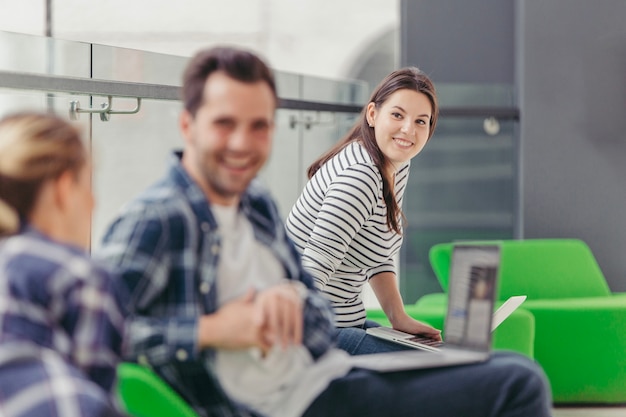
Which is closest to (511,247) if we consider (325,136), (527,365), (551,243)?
(551,243)

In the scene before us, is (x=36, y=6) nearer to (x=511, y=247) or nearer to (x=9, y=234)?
(x=511, y=247)

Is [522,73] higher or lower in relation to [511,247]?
higher

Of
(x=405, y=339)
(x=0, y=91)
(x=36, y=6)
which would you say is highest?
(x=36, y=6)

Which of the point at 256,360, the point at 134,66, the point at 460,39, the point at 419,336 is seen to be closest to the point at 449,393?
the point at 256,360

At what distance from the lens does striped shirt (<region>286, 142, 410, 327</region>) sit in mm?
2557

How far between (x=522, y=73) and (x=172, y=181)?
4.16 m

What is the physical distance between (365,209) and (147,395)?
99 cm

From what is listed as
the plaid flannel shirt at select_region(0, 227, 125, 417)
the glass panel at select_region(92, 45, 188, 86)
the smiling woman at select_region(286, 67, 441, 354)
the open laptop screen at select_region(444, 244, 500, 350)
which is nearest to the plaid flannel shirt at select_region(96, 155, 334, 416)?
the plaid flannel shirt at select_region(0, 227, 125, 417)

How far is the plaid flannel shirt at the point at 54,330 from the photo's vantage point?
1.38 meters

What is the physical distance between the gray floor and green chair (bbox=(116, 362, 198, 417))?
8.88 ft

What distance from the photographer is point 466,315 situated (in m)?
1.91

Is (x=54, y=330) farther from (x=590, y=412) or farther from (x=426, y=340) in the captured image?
(x=590, y=412)

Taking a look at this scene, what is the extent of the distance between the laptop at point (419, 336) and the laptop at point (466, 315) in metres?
0.18

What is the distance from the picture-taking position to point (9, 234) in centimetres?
150
